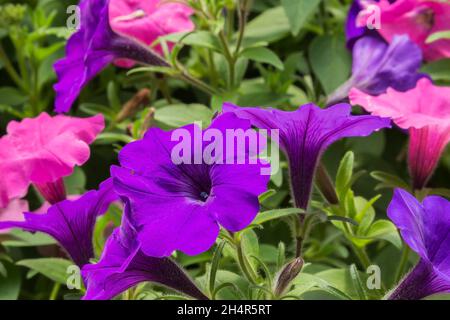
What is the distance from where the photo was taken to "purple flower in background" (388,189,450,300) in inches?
24.0

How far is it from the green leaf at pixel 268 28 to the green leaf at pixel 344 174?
328 mm

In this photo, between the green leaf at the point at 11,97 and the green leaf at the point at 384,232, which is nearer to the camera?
the green leaf at the point at 384,232

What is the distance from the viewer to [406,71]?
3.18 feet

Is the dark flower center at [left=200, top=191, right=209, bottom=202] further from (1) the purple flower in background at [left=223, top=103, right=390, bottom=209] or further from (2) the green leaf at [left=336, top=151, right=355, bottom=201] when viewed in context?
(2) the green leaf at [left=336, top=151, right=355, bottom=201]

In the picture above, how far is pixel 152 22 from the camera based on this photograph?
1.06 meters

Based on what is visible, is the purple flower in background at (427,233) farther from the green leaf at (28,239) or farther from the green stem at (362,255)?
the green leaf at (28,239)

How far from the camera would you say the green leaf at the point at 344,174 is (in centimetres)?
80

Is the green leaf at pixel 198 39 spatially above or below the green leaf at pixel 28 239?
above

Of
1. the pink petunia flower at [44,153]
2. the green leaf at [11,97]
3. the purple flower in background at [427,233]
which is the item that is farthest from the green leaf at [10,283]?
the purple flower in background at [427,233]

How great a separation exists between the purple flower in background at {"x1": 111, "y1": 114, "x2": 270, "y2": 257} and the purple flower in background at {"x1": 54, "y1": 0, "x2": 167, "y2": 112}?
0.30 m

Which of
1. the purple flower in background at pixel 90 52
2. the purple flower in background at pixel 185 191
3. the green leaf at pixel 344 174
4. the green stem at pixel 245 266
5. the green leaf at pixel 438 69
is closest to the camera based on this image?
the purple flower in background at pixel 185 191
